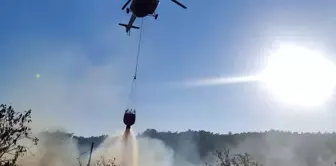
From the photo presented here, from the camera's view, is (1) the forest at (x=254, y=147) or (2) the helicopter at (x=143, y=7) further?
(1) the forest at (x=254, y=147)

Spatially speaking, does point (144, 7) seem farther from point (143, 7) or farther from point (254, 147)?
point (254, 147)

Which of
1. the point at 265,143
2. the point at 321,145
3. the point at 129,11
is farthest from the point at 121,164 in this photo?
the point at 321,145

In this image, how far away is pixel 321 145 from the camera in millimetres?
95812

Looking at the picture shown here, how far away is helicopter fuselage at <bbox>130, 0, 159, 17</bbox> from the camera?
21784 mm

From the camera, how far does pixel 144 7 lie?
21938mm

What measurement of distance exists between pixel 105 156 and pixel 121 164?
16.9 meters

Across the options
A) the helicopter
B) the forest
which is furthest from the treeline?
the helicopter

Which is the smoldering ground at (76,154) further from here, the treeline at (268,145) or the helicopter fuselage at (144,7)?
the helicopter fuselage at (144,7)

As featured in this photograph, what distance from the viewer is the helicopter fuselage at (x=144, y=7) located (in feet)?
71.5

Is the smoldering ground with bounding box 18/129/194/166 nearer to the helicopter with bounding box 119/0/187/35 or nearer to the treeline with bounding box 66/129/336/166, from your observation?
the treeline with bounding box 66/129/336/166

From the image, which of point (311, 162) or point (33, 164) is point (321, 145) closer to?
point (311, 162)

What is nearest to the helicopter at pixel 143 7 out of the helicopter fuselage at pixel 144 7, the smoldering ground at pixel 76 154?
the helicopter fuselage at pixel 144 7

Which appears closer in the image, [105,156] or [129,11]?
[129,11]

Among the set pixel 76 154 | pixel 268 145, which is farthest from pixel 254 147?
pixel 76 154
